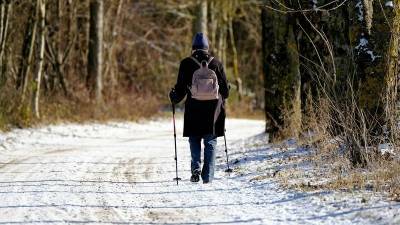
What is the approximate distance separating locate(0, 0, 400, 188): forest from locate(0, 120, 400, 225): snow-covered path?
1.33 meters

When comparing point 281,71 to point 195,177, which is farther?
point 281,71

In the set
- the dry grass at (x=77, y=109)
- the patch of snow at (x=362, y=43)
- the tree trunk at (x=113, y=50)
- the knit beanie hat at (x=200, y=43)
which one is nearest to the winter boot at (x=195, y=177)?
the knit beanie hat at (x=200, y=43)

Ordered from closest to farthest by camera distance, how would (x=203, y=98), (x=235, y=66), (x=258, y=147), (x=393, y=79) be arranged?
(x=393, y=79), (x=203, y=98), (x=258, y=147), (x=235, y=66)

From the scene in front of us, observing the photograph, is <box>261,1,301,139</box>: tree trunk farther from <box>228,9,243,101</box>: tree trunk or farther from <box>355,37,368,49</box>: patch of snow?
<box>228,9,243,101</box>: tree trunk

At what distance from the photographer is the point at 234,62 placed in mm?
43750

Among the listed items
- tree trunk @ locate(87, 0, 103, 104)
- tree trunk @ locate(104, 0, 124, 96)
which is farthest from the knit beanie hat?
tree trunk @ locate(104, 0, 124, 96)

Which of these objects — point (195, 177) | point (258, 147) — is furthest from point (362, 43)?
point (258, 147)

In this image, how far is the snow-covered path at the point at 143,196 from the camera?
719cm

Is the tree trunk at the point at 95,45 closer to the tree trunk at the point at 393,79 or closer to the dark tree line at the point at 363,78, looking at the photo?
the dark tree line at the point at 363,78

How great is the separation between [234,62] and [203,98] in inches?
1349

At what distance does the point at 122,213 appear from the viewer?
762 cm

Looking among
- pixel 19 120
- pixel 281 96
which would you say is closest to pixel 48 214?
pixel 281 96

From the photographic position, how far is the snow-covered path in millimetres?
7188

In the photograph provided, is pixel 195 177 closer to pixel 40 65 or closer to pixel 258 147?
pixel 258 147
